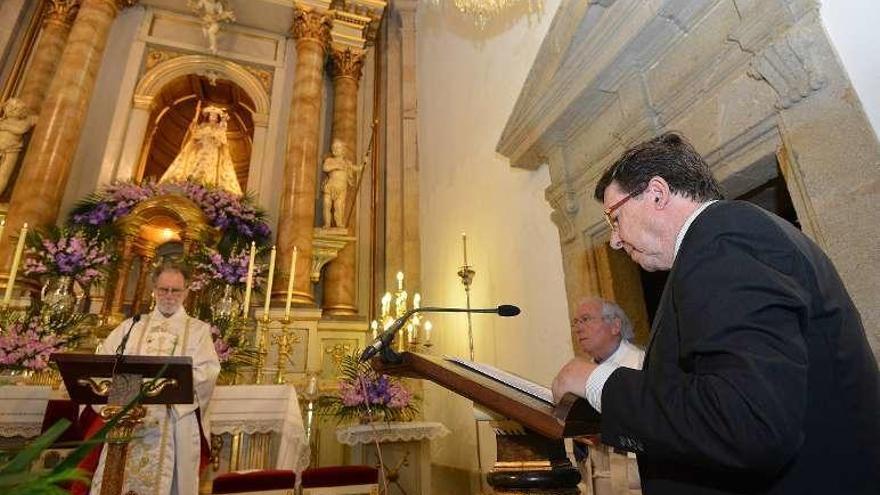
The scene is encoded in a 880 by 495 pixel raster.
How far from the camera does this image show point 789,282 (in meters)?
0.92

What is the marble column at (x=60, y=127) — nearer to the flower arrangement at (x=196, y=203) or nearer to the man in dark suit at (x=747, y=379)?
the flower arrangement at (x=196, y=203)

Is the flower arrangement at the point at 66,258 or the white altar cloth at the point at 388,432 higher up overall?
the flower arrangement at the point at 66,258

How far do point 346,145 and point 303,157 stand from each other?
0.87 metres

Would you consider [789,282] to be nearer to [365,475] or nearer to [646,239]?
[646,239]

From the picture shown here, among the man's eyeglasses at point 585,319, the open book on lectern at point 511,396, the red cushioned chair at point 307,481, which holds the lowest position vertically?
the red cushioned chair at point 307,481

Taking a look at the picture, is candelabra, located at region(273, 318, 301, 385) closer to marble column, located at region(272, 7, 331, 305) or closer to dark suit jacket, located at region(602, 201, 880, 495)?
marble column, located at region(272, 7, 331, 305)

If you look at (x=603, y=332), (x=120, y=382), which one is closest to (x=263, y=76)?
(x=120, y=382)

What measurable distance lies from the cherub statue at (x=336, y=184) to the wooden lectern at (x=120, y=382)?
15.7ft

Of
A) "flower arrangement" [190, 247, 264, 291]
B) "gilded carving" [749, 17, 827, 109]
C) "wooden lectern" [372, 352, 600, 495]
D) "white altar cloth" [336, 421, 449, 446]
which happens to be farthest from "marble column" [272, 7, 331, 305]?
"gilded carving" [749, 17, 827, 109]

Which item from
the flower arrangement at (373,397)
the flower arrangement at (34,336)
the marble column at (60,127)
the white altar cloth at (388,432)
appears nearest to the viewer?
the flower arrangement at (34,336)

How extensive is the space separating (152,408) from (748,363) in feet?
11.1

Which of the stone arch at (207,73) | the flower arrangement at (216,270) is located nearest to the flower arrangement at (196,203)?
the flower arrangement at (216,270)

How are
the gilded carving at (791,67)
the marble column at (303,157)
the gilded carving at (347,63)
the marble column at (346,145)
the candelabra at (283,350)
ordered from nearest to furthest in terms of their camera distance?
1. the gilded carving at (791,67)
2. the candelabra at (283,350)
3. the marble column at (303,157)
4. the marble column at (346,145)
5. the gilded carving at (347,63)

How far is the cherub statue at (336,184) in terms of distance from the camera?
23.9 ft
